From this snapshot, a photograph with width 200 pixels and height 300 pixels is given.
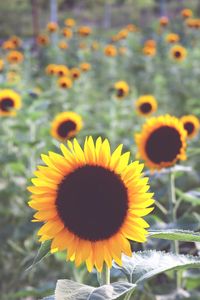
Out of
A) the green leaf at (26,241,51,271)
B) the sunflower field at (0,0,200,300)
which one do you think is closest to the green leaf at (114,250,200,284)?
the sunflower field at (0,0,200,300)

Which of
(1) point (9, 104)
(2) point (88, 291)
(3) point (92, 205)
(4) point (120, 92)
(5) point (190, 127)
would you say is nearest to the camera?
(2) point (88, 291)

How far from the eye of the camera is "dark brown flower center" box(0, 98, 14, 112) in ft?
11.7

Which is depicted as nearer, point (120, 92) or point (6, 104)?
point (6, 104)

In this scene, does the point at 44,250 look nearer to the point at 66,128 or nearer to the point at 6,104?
the point at 66,128

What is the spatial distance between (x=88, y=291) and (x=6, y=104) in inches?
109

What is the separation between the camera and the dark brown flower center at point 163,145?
1884 mm

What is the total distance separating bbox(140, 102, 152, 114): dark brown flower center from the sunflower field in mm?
10

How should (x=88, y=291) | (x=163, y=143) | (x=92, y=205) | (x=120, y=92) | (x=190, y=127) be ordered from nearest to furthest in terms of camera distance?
(x=88, y=291), (x=92, y=205), (x=163, y=143), (x=190, y=127), (x=120, y=92)

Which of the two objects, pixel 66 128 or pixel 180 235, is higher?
pixel 66 128

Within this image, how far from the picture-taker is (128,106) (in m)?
5.08

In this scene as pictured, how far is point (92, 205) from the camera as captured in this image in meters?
1.00

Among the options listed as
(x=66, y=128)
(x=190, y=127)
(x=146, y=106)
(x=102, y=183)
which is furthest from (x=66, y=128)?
(x=102, y=183)

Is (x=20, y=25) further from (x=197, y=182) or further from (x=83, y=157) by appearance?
(x=83, y=157)

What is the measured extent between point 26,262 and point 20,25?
1312 cm
